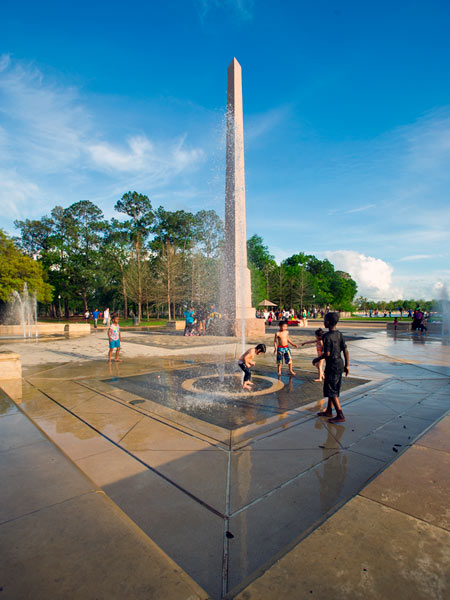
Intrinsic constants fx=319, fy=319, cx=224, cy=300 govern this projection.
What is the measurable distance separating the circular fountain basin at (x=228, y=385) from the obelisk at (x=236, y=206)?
10037 mm

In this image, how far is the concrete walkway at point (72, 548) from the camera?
180 centimetres

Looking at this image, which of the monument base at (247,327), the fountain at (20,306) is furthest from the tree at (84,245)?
the monument base at (247,327)

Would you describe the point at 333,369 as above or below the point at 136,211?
below

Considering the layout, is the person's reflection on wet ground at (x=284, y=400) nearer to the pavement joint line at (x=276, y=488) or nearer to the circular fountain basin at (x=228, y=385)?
the circular fountain basin at (x=228, y=385)

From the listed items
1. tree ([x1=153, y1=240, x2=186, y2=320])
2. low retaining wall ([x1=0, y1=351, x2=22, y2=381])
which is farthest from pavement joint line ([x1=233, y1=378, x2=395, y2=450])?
tree ([x1=153, y1=240, x2=186, y2=320])

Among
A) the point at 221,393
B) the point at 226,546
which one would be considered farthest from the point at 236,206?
the point at 226,546

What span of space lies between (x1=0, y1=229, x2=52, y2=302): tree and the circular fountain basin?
3186 centimetres

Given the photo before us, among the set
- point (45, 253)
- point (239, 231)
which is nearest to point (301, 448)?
point (239, 231)

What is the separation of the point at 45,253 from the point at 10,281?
22.4 metres

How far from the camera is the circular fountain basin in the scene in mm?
6719

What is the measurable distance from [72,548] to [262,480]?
1764 millimetres

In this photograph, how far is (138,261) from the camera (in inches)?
1618

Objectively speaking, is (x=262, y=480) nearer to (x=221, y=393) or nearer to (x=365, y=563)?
(x=365, y=563)

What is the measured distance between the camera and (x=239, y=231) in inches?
747
